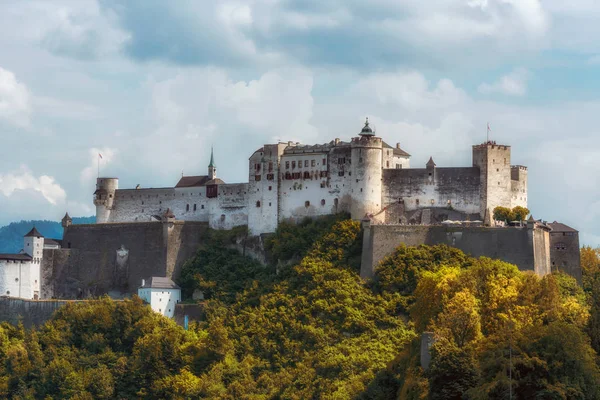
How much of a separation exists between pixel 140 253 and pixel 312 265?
45.7ft

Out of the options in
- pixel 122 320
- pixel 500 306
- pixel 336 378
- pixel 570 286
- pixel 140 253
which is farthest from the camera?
pixel 140 253

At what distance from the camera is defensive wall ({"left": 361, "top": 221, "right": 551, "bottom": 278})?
78.2 m

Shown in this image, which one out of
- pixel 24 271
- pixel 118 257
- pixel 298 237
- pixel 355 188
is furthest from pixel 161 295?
pixel 355 188

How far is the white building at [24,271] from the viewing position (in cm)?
8800

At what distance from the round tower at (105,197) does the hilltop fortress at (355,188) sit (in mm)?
4210

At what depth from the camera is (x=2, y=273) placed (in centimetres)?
8794

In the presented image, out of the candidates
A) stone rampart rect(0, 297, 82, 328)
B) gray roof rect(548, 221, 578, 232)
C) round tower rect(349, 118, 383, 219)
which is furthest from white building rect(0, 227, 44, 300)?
gray roof rect(548, 221, 578, 232)

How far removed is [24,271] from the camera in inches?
3514

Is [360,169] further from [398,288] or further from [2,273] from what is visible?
[2,273]

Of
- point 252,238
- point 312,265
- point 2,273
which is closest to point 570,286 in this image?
point 312,265

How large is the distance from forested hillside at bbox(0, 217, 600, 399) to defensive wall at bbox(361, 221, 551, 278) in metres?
0.85

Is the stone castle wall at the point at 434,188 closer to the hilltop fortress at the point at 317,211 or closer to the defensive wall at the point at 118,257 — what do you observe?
the hilltop fortress at the point at 317,211

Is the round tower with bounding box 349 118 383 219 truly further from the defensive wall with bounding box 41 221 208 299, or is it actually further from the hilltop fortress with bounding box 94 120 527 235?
the defensive wall with bounding box 41 221 208 299

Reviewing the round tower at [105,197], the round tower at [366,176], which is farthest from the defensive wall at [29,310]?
the round tower at [366,176]
